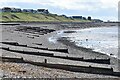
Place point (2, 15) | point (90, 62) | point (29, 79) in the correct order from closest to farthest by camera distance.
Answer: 1. point (29, 79)
2. point (90, 62)
3. point (2, 15)

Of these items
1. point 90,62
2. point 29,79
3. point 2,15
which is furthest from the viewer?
point 2,15

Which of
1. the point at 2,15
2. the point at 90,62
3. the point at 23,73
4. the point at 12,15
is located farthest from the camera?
the point at 12,15

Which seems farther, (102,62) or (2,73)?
(102,62)

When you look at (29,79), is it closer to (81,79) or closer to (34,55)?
(81,79)

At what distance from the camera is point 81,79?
19953mm

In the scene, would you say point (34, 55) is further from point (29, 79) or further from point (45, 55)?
point (29, 79)

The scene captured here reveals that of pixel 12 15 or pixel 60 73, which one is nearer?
pixel 60 73

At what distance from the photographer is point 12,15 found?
7677 inches

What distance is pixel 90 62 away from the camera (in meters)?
29.5

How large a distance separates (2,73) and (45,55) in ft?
45.3

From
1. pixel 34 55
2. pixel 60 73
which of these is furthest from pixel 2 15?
pixel 60 73

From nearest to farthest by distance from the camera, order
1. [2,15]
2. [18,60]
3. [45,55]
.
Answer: [18,60]
[45,55]
[2,15]

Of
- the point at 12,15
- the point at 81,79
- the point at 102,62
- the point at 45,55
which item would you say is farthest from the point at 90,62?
the point at 12,15

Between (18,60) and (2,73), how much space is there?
20.5 ft
